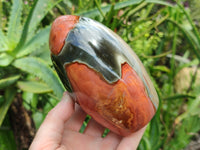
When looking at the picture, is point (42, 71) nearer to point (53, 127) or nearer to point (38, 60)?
point (38, 60)

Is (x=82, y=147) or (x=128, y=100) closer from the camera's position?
(x=128, y=100)

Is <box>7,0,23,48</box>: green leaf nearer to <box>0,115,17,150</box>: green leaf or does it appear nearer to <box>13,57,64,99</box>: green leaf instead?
<box>13,57,64,99</box>: green leaf

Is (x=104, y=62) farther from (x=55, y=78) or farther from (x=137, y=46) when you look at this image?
(x=137, y=46)

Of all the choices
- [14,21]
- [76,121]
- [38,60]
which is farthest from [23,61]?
[76,121]

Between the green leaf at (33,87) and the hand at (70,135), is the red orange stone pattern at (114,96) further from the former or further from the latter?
the green leaf at (33,87)

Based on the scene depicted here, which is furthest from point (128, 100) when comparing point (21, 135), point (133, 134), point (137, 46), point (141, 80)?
point (21, 135)
